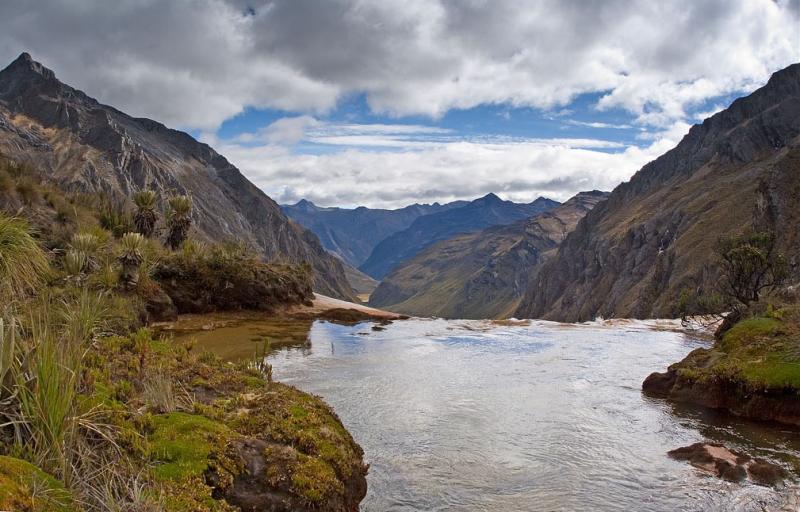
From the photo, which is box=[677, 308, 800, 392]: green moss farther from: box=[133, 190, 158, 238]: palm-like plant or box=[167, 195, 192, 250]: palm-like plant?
box=[167, 195, 192, 250]: palm-like plant

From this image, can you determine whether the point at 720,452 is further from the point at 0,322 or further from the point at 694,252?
the point at 694,252

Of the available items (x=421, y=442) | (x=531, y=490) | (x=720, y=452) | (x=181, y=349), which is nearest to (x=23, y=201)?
(x=181, y=349)

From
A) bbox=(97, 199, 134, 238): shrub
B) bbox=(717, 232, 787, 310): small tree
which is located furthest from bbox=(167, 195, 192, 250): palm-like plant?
bbox=(717, 232, 787, 310): small tree

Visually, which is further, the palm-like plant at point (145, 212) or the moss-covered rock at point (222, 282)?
the palm-like plant at point (145, 212)

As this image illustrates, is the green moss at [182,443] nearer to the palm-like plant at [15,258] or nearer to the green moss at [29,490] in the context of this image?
the green moss at [29,490]

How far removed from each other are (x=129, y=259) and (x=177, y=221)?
12381 mm

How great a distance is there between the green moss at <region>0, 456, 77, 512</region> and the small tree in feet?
98.9

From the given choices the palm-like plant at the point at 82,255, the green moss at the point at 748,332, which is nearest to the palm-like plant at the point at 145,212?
the palm-like plant at the point at 82,255

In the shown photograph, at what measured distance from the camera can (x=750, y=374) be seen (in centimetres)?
1612

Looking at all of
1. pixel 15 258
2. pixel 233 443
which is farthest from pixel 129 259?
pixel 233 443

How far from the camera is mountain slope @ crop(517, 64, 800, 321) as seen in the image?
75.3 metres

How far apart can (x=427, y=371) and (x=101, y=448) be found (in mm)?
17014

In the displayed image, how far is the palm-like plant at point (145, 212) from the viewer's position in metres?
39.2

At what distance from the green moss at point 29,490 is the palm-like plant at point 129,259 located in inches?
1045
